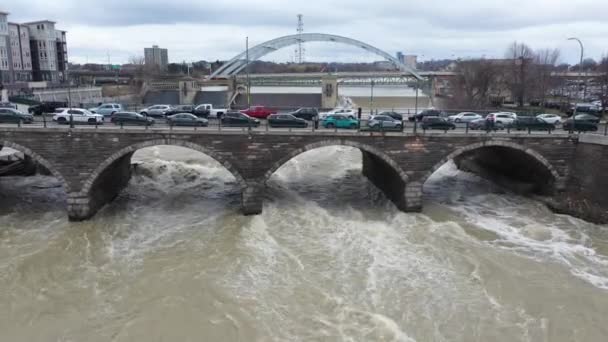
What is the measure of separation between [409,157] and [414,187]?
1.93 metres

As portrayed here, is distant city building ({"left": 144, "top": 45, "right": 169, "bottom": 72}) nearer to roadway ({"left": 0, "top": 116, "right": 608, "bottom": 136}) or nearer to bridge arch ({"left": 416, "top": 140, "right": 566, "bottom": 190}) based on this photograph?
roadway ({"left": 0, "top": 116, "right": 608, "bottom": 136})

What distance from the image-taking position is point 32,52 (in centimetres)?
10144

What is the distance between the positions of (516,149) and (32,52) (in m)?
105

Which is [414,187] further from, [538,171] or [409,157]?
[538,171]

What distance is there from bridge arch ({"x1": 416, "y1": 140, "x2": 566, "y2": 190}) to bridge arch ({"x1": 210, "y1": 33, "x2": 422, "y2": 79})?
5738cm

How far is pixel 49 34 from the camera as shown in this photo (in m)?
102

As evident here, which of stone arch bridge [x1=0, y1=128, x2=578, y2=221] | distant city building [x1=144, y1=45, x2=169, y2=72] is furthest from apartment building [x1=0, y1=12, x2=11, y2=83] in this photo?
stone arch bridge [x1=0, y1=128, x2=578, y2=221]

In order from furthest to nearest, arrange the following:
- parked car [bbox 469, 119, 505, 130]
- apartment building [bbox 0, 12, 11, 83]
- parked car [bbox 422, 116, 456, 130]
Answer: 1. apartment building [bbox 0, 12, 11, 83]
2. parked car [bbox 469, 119, 505, 130]
3. parked car [bbox 422, 116, 456, 130]

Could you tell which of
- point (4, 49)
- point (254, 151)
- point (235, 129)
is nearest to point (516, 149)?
point (254, 151)

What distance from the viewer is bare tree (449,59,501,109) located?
6450cm

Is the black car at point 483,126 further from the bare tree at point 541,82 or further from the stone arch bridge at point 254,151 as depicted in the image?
the bare tree at point 541,82

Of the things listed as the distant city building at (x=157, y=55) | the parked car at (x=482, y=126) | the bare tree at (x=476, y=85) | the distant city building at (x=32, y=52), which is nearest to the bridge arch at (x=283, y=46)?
Answer: the bare tree at (x=476, y=85)

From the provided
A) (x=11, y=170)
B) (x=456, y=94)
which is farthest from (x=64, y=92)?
(x=456, y=94)

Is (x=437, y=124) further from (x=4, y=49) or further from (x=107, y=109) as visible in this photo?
(x=4, y=49)
